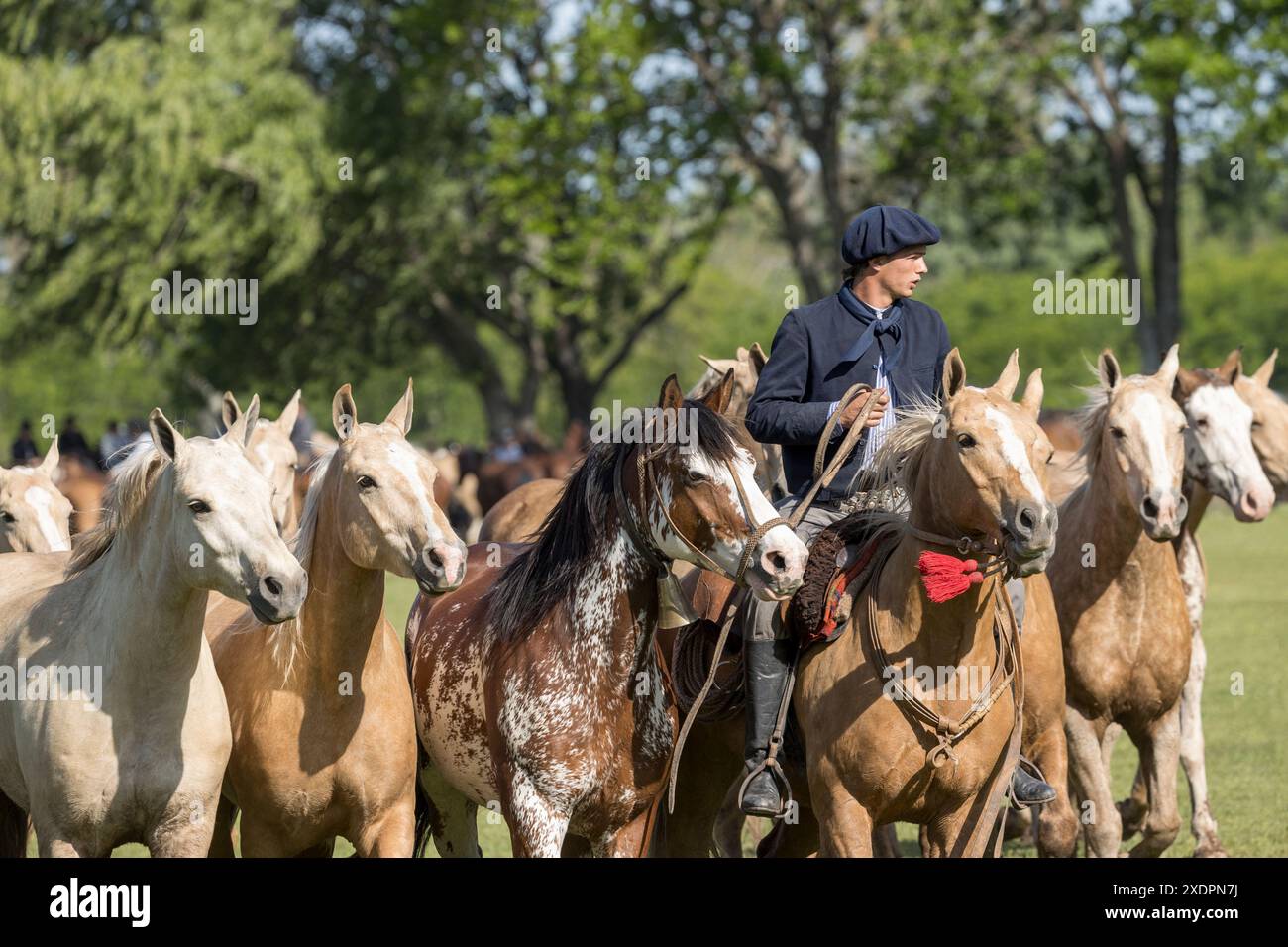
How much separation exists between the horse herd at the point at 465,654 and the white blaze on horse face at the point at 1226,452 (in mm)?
2025

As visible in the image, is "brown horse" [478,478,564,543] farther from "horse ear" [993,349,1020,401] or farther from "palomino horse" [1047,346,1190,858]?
"horse ear" [993,349,1020,401]

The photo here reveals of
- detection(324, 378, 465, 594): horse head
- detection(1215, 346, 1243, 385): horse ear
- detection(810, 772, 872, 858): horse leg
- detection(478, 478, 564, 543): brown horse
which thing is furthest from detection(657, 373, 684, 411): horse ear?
detection(1215, 346, 1243, 385): horse ear

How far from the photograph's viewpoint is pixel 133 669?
19.0ft

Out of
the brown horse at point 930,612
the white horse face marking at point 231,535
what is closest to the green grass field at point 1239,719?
the brown horse at point 930,612

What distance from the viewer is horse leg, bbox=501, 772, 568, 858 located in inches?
235

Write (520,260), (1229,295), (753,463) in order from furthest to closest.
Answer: (1229,295) → (520,260) → (753,463)

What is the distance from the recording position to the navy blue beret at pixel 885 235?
6.85m

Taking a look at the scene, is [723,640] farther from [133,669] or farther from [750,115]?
[750,115]

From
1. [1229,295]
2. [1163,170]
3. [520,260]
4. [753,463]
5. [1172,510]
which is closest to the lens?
[753,463]

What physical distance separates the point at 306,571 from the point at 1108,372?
3.69m

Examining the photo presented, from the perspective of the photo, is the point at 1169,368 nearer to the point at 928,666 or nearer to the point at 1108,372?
the point at 1108,372

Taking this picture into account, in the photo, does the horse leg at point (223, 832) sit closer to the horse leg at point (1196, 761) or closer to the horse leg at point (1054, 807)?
the horse leg at point (1054, 807)
